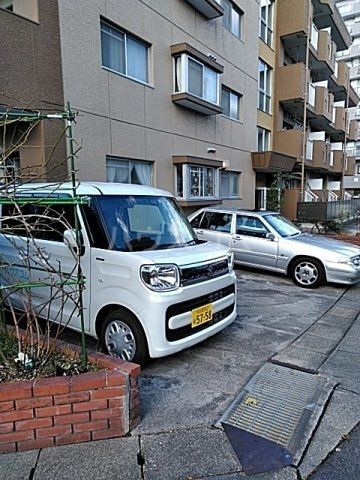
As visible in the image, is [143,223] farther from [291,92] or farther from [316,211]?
[291,92]

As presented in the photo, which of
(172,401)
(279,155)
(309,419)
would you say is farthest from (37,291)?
(279,155)

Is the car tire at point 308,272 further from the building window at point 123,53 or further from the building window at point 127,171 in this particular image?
the building window at point 123,53

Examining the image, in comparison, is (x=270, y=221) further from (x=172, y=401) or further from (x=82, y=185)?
(x=172, y=401)

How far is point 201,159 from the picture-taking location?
34.8 ft

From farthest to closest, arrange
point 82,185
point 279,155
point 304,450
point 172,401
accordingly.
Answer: point 279,155 → point 82,185 → point 172,401 → point 304,450

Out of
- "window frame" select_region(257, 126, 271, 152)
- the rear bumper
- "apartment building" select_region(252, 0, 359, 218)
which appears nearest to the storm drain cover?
the rear bumper

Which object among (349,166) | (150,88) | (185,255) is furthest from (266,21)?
(185,255)

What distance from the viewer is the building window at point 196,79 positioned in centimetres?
964

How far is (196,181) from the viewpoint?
10.7m

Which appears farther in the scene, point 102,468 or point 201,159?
point 201,159

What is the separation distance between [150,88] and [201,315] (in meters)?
7.56

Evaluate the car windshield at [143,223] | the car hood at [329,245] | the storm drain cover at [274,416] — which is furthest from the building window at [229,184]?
the storm drain cover at [274,416]

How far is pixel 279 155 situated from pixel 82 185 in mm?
12793

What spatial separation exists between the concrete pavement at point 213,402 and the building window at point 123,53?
21.6 feet
